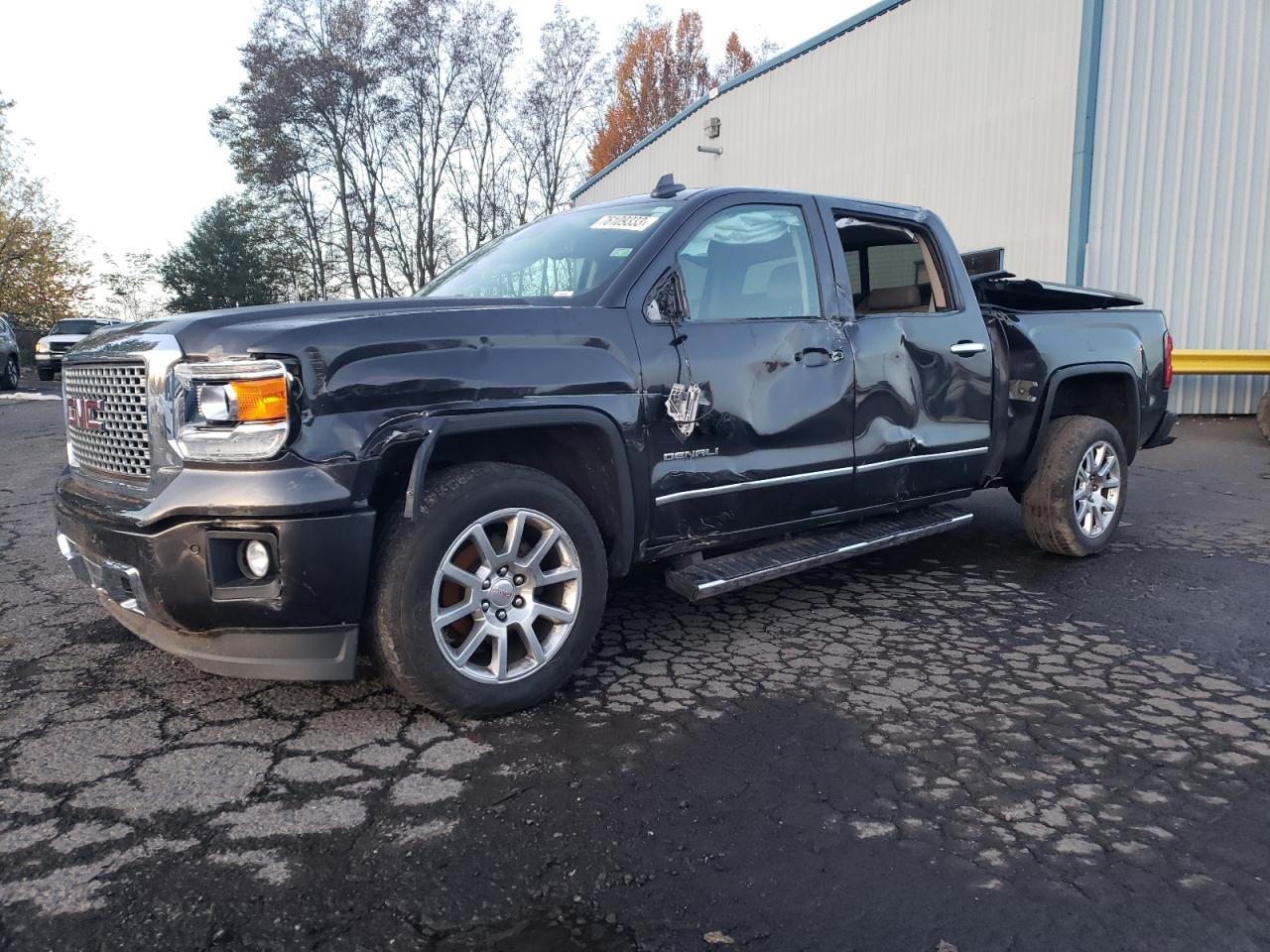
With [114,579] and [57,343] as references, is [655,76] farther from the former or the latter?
[114,579]

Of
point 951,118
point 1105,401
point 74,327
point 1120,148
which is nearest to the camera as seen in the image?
point 1105,401

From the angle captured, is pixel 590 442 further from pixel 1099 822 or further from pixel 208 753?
pixel 1099 822

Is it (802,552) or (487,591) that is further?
(802,552)

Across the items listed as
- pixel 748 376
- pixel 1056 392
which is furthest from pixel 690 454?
pixel 1056 392

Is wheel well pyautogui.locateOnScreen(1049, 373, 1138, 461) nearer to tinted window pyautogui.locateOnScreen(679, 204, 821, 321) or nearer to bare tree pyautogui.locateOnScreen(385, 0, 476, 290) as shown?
tinted window pyautogui.locateOnScreen(679, 204, 821, 321)

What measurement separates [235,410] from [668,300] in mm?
1643

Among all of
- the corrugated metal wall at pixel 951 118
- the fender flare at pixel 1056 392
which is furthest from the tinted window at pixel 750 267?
the corrugated metal wall at pixel 951 118

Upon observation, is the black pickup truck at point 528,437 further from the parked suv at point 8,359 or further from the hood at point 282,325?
the parked suv at point 8,359

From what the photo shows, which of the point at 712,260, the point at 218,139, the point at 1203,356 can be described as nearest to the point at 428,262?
the point at 218,139

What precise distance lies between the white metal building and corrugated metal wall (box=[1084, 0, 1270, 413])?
2cm

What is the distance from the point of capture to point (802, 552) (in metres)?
4.09

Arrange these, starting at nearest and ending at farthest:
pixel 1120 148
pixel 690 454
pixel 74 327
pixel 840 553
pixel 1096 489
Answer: pixel 690 454, pixel 840 553, pixel 1096 489, pixel 1120 148, pixel 74 327

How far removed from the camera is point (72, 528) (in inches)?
129

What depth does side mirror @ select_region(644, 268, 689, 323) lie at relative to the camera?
3.57 meters
